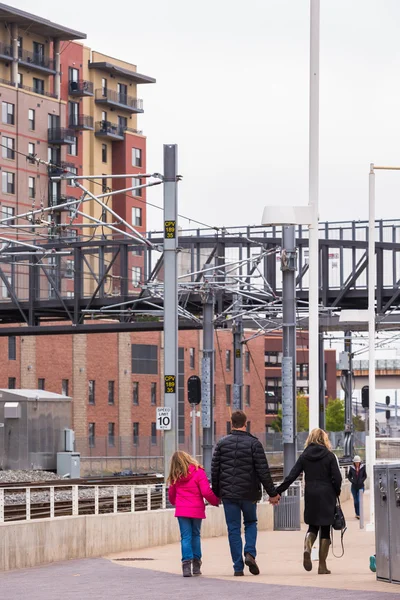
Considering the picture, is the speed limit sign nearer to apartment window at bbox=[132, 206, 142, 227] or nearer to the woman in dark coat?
the woman in dark coat

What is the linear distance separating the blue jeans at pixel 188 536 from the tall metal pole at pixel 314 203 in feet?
12.4

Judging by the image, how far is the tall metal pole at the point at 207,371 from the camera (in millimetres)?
42731

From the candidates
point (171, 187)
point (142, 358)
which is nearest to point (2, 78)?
point (142, 358)

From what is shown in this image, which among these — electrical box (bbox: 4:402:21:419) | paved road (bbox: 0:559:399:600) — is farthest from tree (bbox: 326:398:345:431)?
paved road (bbox: 0:559:399:600)

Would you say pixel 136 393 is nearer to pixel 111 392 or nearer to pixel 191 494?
pixel 111 392

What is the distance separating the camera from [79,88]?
106562 mm

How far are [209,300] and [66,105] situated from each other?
6524 cm

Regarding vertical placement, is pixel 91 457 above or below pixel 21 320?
below

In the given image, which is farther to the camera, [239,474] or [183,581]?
[239,474]

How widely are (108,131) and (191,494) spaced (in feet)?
315

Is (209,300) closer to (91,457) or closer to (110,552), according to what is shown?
(110,552)

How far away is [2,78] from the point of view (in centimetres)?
9956

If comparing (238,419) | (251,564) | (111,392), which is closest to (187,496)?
(251,564)

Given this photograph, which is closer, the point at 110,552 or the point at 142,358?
the point at 110,552
